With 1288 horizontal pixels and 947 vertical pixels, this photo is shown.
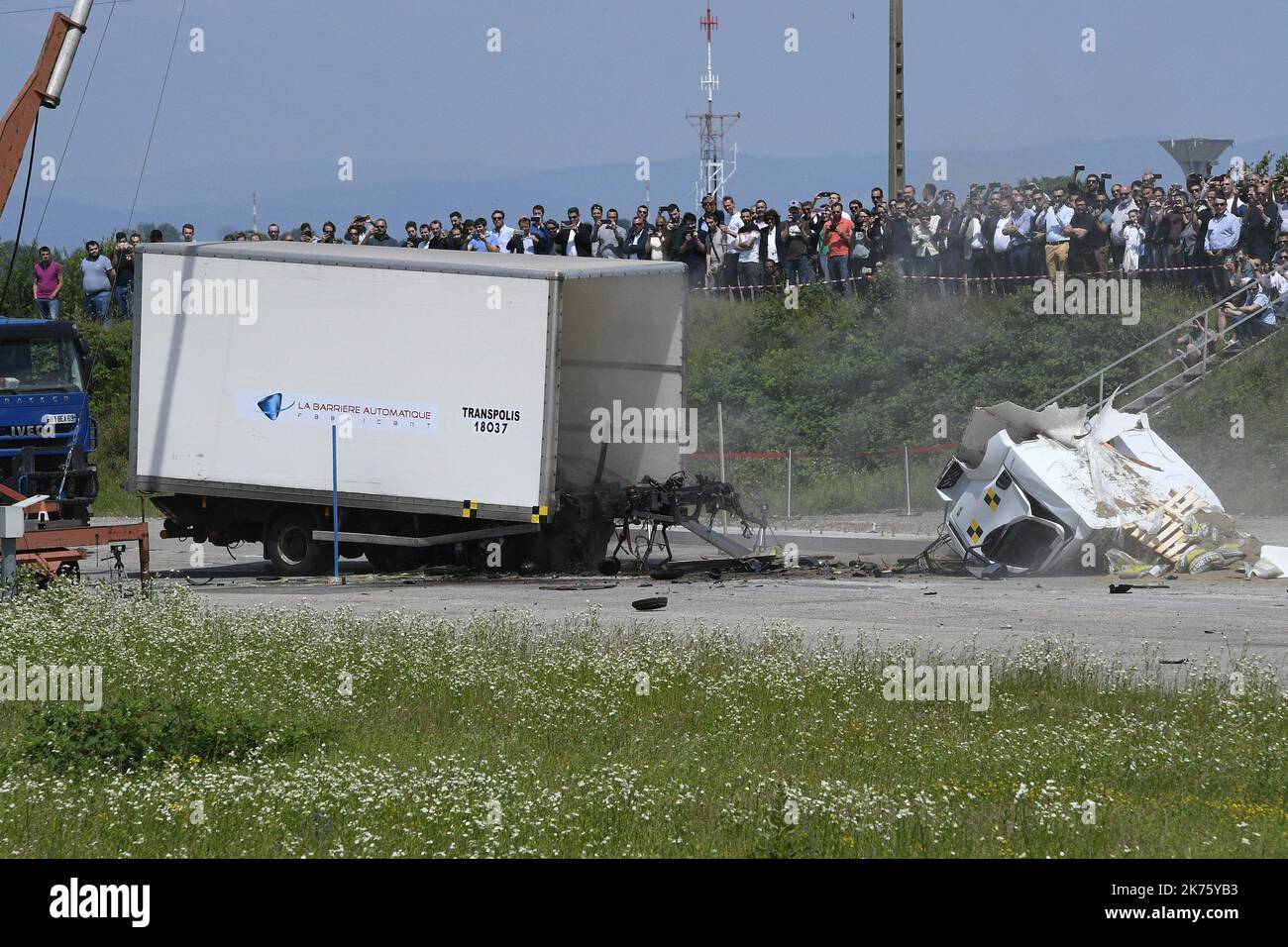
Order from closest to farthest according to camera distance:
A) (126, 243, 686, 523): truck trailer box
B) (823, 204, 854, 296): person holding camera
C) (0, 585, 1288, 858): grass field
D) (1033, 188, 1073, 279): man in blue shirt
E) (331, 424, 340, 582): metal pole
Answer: (0, 585, 1288, 858): grass field → (126, 243, 686, 523): truck trailer box → (331, 424, 340, 582): metal pole → (1033, 188, 1073, 279): man in blue shirt → (823, 204, 854, 296): person holding camera

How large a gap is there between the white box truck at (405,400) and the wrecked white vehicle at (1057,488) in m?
3.32

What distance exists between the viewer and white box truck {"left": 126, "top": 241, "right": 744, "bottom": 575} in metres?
20.0

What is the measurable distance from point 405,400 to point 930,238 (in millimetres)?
14379

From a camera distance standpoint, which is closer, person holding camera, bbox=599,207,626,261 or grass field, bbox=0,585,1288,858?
grass field, bbox=0,585,1288,858

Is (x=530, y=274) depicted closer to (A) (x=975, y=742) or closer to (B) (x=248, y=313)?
(B) (x=248, y=313)

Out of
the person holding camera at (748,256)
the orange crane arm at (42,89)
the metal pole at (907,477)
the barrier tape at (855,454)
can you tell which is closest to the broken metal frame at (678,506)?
the metal pole at (907,477)

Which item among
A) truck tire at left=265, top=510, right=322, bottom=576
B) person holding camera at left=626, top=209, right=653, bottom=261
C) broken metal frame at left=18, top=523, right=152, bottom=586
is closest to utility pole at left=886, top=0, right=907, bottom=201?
person holding camera at left=626, top=209, right=653, bottom=261

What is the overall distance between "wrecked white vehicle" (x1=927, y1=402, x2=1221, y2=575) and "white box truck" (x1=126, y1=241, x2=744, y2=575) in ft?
10.9

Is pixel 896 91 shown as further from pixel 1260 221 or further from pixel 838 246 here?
pixel 1260 221

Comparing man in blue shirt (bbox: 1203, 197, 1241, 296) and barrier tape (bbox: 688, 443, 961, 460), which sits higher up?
man in blue shirt (bbox: 1203, 197, 1241, 296)

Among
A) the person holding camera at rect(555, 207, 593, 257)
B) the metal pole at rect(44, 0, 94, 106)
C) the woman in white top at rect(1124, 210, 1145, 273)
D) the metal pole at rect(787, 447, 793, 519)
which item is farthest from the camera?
the person holding camera at rect(555, 207, 593, 257)

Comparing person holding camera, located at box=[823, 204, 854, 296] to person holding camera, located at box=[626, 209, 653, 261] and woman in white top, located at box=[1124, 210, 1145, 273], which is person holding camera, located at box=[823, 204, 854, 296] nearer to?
person holding camera, located at box=[626, 209, 653, 261]

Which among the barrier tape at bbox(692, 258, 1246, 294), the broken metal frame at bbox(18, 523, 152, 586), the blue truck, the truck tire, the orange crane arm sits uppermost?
Answer: the orange crane arm
